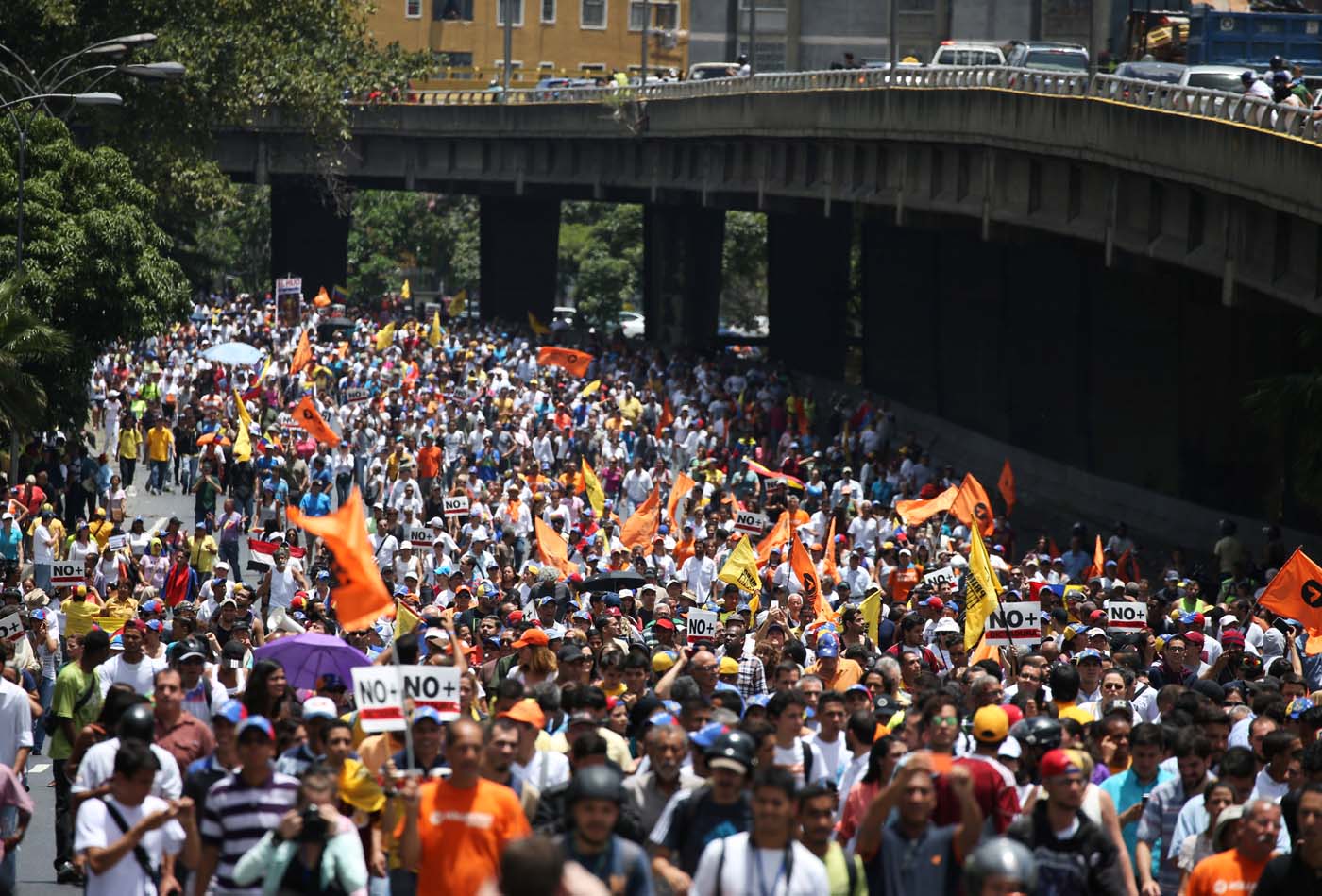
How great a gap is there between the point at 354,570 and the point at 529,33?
292 feet

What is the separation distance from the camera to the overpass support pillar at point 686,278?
63250 mm

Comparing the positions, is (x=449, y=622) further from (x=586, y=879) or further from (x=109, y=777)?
(x=586, y=879)

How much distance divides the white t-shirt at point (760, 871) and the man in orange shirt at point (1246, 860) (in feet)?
5.35

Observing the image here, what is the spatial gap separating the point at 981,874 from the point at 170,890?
3.23 m

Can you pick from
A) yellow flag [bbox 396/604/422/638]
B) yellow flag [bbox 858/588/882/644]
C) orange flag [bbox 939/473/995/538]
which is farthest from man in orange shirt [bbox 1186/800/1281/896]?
orange flag [bbox 939/473/995/538]

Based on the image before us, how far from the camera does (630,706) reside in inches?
472

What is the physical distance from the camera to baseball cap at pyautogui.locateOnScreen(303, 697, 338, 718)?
10.4 meters

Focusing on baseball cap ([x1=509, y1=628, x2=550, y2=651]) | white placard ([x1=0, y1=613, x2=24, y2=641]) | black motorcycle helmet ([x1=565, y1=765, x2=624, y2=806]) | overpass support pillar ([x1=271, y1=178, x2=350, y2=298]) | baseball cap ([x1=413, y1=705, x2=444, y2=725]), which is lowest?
overpass support pillar ([x1=271, y1=178, x2=350, y2=298])

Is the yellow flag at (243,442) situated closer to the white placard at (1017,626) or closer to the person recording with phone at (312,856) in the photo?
the white placard at (1017,626)

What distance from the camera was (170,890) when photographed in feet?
30.3

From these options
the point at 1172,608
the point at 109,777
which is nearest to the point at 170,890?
the point at 109,777

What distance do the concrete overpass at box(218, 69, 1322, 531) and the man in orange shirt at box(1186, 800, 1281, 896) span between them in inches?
698

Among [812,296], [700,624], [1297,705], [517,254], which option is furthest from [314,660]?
[517,254]

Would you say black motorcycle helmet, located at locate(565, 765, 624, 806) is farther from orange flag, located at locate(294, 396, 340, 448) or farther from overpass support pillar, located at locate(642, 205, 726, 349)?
overpass support pillar, located at locate(642, 205, 726, 349)
